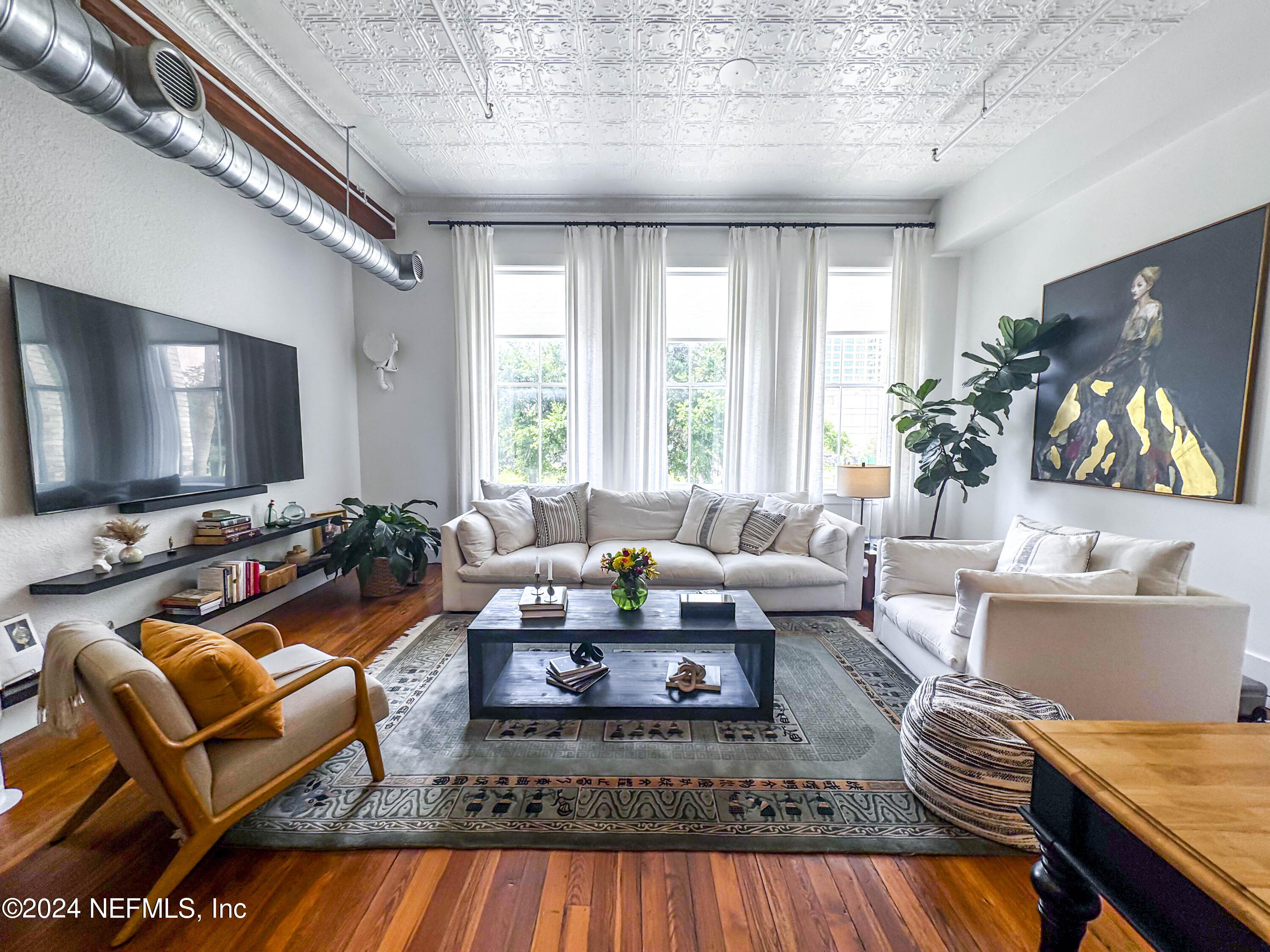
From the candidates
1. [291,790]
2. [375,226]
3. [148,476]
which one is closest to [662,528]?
[291,790]

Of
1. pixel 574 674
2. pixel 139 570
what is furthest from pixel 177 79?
pixel 574 674

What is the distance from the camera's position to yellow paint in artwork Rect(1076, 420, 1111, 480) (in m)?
3.41

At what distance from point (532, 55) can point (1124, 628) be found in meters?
3.88

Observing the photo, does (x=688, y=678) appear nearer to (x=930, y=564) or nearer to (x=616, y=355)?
(x=930, y=564)

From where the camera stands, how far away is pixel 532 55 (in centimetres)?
298

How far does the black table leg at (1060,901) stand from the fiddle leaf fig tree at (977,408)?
11.5 feet

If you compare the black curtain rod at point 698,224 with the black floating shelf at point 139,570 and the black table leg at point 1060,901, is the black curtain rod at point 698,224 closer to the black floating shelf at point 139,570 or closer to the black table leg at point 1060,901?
the black floating shelf at point 139,570

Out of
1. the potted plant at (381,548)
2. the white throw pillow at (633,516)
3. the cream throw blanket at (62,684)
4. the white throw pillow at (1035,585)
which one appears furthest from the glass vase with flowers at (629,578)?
the potted plant at (381,548)

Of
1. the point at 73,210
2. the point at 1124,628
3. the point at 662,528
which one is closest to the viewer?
the point at 1124,628

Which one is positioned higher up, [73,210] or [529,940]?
[73,210]

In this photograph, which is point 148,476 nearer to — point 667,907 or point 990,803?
point 667,907

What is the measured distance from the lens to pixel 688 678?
2.50 meters

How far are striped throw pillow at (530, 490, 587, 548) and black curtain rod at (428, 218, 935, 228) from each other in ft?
8.21

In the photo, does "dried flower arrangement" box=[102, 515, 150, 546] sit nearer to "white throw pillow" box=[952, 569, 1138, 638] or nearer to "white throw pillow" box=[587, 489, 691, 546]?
"white throw pillow" box=[587, 489, 691, 546]
